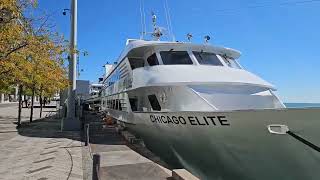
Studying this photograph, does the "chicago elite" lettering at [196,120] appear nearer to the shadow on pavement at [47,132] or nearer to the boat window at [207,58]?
the boat window at [207,58]

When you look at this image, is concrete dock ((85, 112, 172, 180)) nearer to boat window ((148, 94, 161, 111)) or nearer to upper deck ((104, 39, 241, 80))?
boat window ((148, 94, 161, 111))

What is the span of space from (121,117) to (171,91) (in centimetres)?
649

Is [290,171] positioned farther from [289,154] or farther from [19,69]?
[19,69]

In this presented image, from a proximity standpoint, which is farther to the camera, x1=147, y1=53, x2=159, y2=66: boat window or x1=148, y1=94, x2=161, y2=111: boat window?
x1=147, y1=53, x2=159, y2=66: boat window

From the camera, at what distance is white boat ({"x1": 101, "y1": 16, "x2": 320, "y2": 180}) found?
712 cm

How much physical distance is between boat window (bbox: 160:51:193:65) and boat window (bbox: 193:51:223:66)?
0.40 m

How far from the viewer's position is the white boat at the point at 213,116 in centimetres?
712

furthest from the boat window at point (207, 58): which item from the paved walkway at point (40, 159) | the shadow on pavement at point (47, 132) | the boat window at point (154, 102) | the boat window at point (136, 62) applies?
the shadow on pavement at point (47, 132)

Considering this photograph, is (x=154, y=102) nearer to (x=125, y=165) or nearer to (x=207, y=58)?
(x=207, y=58)

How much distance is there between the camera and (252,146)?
788 cm

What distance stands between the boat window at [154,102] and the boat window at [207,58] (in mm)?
2102

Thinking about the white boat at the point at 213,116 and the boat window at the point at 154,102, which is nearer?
the white boat at the point at 213,116

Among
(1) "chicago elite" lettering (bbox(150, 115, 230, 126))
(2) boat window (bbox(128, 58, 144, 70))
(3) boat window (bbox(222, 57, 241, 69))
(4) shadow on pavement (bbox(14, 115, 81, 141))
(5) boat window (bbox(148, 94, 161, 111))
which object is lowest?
(4) shadow on pavement (bbox(14, 115, 81, 141))

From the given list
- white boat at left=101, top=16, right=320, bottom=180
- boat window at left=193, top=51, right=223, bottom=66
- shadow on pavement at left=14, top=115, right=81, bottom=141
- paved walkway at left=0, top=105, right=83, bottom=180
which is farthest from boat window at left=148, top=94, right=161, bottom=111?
shadow on pavement at left=14, top=115, right=81, bottom=141
